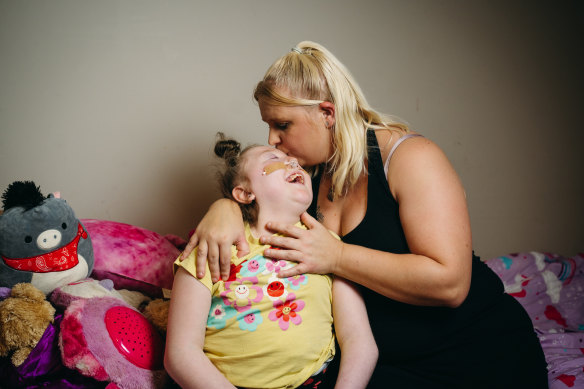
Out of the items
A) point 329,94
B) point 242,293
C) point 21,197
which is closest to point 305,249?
point 242,293

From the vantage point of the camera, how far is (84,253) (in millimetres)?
1165

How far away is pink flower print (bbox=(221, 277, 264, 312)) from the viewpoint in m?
1.01

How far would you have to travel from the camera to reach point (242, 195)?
3.88 ft

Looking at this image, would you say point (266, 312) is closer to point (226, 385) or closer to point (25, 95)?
point (226, 385)

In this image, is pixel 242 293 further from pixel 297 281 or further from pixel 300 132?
pixel 300 132

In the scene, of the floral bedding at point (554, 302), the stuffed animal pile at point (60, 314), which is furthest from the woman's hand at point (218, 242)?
the floral bedding at point (554, 302)

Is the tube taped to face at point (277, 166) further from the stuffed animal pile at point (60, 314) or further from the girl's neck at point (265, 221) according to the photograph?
the stuffed animal pile at point (60, 314)

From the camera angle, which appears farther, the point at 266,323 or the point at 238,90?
the point at 238,90

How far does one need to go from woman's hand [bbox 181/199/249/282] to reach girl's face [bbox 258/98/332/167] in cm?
29

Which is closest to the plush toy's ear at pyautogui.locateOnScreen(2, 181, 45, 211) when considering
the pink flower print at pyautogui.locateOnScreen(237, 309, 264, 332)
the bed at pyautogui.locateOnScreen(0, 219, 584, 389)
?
the bed at pyautogui.locateOnScreen(0, 219, 584, 389)

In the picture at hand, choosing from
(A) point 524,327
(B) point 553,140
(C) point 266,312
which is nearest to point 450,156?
(B) point 553,140

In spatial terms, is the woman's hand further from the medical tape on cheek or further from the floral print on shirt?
the medical tape on cheek

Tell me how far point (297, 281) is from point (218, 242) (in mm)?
230

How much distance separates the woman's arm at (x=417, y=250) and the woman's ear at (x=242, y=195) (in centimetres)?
12
